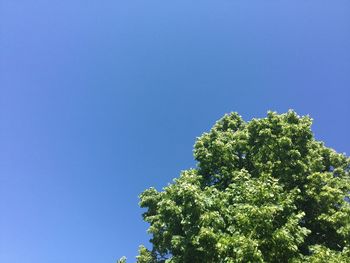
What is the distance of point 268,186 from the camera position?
16.9 meters

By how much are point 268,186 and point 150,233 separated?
9646 mm

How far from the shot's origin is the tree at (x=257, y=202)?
14.7 meters

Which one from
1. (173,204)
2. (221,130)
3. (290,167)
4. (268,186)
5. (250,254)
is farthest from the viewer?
(221,130)

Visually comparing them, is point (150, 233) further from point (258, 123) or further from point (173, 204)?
point (258, 123)

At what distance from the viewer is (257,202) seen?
50.6ft

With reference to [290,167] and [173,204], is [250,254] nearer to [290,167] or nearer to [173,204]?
[173,204]

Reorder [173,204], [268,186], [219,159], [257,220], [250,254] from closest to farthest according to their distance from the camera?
[250,254], [257,220], [268,186], [173,204], [219,159]

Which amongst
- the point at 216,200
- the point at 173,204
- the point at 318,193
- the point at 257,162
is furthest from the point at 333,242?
the point at 173,204

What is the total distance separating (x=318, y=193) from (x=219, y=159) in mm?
6278

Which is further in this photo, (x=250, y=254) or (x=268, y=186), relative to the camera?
(x=268, y=186)

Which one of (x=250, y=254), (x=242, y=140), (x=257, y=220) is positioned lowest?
(x=250, y=254)

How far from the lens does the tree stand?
1467 centimetres

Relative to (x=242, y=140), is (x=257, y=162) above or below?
below

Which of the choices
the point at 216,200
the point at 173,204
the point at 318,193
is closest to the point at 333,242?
the point at 318,193
